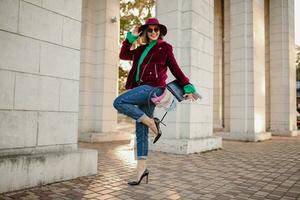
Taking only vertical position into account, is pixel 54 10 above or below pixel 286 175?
above

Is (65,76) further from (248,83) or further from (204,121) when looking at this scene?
(248,83)

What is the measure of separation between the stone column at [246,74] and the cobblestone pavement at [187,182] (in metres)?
4.62

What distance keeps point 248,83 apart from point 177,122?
15.6ft

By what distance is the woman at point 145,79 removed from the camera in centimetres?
349

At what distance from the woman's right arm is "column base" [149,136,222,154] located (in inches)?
125

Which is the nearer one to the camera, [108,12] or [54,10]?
[54,10]

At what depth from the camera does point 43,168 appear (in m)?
3.56

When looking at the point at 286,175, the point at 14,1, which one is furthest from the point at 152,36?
the point at 286,175

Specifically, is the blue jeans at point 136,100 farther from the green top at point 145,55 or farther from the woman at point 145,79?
the green top at point 145,55

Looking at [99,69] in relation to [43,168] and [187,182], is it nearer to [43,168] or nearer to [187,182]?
[43,168]

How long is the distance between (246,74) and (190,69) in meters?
4.39

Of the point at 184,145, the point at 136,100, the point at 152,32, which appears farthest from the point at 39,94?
the point at 184,145

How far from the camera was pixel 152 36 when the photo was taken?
145 inches

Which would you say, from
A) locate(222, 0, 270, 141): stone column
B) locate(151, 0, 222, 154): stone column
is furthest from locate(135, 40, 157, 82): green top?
locate(222, 0, 270, 141): stone column
